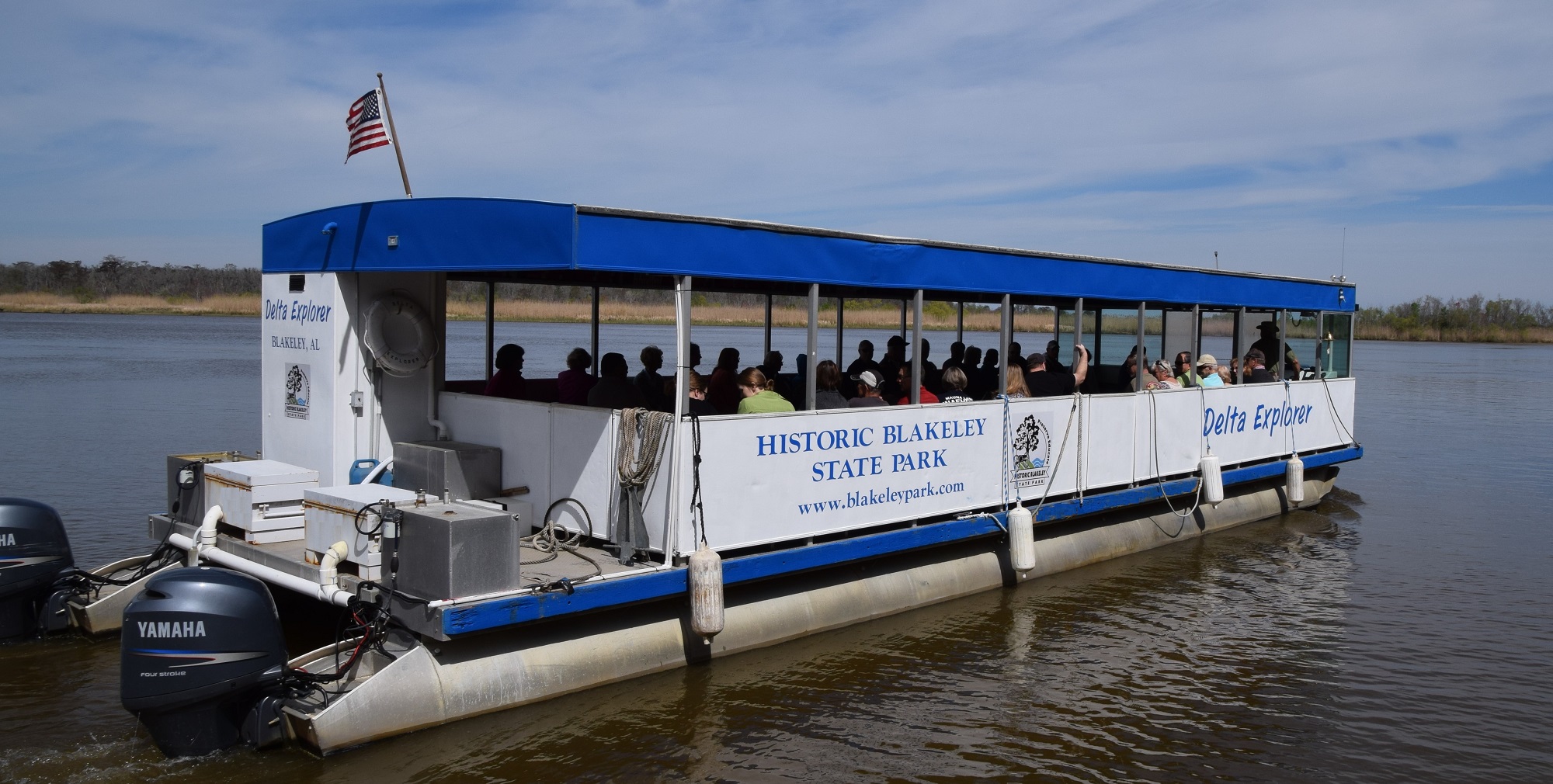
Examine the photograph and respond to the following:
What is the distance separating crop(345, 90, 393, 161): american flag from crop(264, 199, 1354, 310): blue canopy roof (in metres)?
1.03

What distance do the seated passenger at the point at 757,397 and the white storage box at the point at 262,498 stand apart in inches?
120

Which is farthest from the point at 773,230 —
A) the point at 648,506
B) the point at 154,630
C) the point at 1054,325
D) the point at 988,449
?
the point at 1054,325

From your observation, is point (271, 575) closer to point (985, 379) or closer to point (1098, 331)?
point (985, 379)


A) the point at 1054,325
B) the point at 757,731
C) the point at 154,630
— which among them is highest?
the point at 1054,325

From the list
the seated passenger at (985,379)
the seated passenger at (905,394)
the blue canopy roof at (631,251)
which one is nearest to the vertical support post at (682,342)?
the blue canopy roof at (631,251)

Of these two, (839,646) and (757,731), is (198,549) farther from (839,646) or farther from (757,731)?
(839,646)

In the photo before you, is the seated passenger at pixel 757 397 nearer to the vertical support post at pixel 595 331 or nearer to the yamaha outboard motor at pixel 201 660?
the vertical support post at pixel 595 331

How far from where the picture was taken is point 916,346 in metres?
8.77

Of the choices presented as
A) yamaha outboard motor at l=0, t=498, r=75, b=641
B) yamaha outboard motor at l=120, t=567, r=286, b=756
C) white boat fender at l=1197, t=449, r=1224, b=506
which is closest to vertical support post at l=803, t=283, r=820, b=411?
yamaha outboard motor at l=120, t=567, r=286, b=756

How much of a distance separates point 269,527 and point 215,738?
6.48 feet

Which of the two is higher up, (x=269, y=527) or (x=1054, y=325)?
(x=1054, y=325)

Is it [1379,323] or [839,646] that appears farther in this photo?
[1379,323]

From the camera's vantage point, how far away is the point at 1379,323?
89312mm

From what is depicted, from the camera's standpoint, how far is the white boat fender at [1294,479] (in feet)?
46.3
